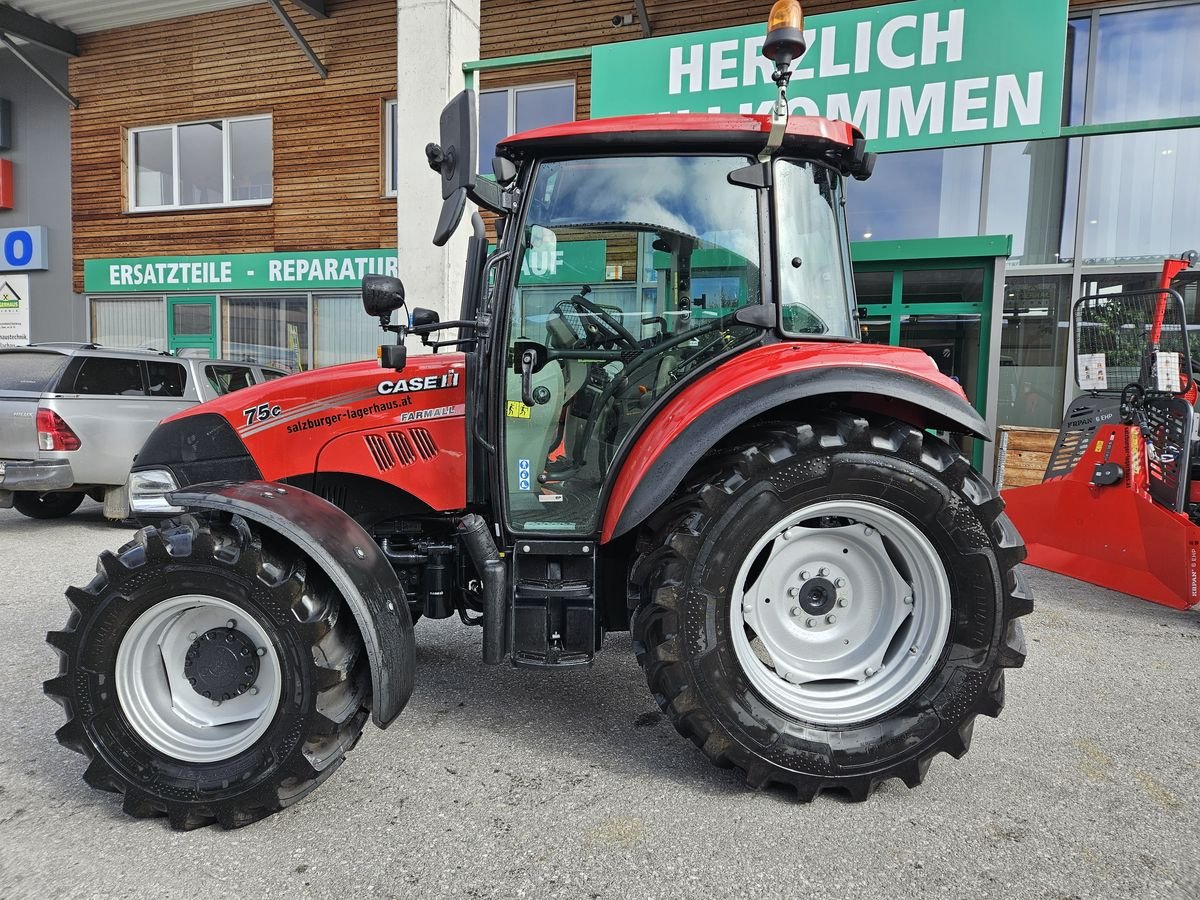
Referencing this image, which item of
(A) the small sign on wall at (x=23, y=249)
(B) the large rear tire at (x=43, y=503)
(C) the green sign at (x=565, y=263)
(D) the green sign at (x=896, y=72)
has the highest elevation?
(D) the green sign at (x=896, y=72)

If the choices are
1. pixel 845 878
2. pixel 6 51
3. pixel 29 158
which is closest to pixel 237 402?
pixel 845 878

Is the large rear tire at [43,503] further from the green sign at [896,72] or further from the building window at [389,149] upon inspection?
the green sign at [896,72]

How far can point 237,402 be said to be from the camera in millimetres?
2816

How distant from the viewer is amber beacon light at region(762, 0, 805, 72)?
7.16 ft

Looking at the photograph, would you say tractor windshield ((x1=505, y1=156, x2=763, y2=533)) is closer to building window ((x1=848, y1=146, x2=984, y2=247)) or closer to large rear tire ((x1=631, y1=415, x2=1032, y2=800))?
large rear tire ((x1=631, y1=415, x2=1032, y2=800))

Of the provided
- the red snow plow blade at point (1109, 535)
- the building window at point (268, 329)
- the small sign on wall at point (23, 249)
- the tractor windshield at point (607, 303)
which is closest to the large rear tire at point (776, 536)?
the tractor windshield at point (607, 303)

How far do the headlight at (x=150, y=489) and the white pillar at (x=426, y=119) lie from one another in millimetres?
4167

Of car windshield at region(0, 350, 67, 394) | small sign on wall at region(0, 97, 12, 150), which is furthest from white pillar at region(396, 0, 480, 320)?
small sign on wall at region(0, 97, 12, 150)

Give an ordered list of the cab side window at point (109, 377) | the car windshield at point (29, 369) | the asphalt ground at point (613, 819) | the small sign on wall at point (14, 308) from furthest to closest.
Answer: the small sign on wall at point (14, 308), the cab side window at point (109, 377), the car windshield at point (29, 369), the asphalt ground at point (613, 819)

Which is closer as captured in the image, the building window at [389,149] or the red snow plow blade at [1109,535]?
the red snow plow blade at [1109,535]

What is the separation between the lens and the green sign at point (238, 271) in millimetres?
11055

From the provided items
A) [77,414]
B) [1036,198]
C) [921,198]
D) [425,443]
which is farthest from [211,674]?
[1036,198]

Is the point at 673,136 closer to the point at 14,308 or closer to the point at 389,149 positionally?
the point at 389,149

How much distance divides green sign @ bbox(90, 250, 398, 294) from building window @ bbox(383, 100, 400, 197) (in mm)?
975
